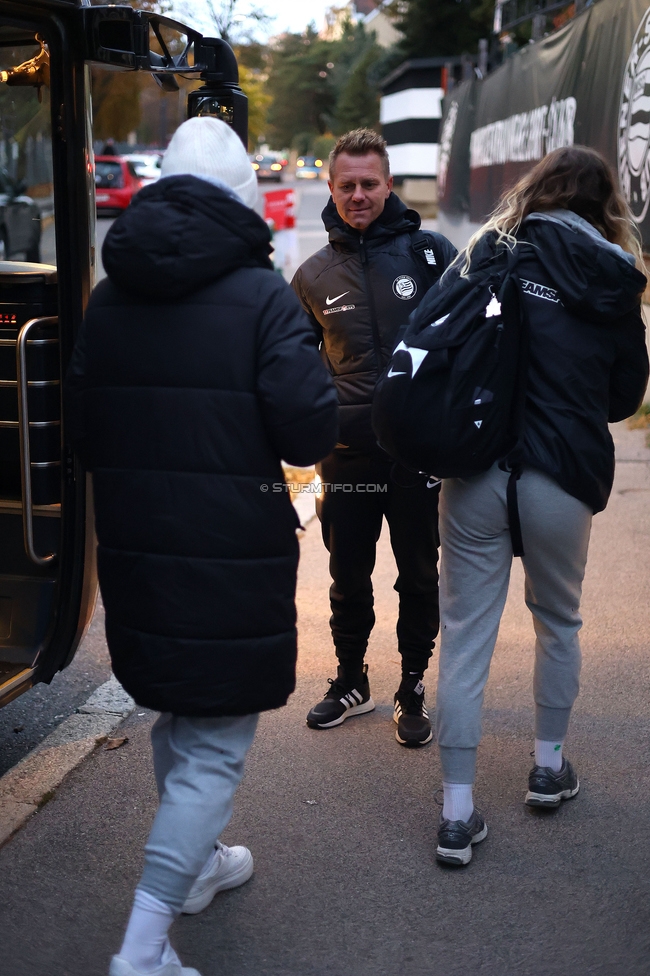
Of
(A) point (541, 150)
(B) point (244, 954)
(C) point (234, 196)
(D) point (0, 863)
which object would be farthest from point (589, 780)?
(A) point (541, 150)

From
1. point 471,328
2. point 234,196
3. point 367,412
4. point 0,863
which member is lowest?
point 0,863

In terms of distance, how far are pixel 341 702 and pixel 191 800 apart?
160 centimetres

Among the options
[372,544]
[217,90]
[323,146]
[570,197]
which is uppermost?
[323,146]

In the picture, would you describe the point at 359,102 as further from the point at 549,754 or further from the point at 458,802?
the point at 458,802

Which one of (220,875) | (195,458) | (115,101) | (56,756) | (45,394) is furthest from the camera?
(115,101)

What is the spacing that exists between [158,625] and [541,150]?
10192 millimetres

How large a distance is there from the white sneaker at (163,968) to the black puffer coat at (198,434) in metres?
0.57

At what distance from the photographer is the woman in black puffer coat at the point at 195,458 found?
2219 millimetres

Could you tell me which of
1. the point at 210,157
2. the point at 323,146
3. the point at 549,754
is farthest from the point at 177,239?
the point at 323,146

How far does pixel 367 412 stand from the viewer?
353cm

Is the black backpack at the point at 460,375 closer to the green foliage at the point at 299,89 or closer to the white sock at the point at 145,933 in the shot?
the white sock at the point at 145,933

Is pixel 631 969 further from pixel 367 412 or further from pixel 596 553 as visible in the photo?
pixel 596 553

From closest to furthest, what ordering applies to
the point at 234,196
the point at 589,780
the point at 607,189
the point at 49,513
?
the point at 234,196 < the point at 607,189 < the point at 589,780 < the point at 49,513

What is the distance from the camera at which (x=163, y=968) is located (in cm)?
235
